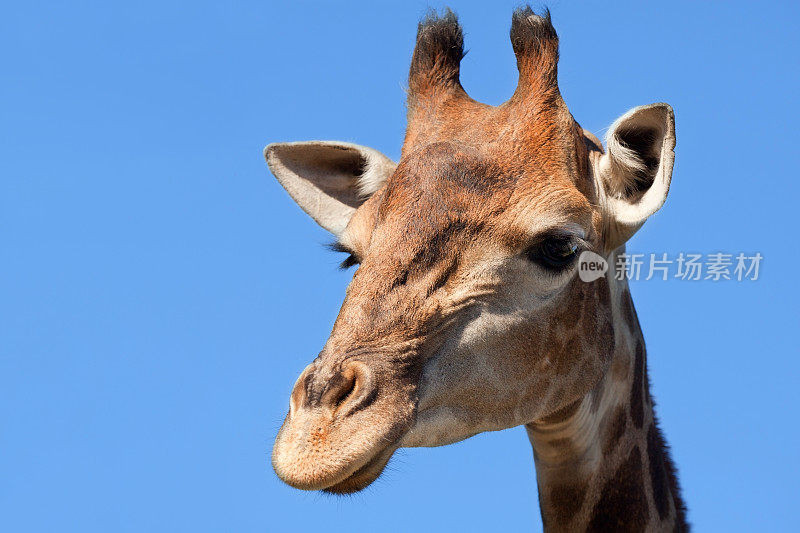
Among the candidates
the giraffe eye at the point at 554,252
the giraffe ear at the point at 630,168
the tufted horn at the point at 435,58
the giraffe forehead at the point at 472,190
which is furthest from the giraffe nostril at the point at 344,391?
the tufted horn at the point at 435,58

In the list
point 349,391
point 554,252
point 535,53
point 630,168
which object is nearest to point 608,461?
point 554,252

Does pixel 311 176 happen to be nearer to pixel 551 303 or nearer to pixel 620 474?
pixel 551 303

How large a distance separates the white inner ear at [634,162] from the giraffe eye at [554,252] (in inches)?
25.3

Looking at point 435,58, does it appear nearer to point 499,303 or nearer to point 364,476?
point 499,303

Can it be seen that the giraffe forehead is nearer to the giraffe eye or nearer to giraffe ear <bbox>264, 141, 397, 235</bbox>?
the giraffe eye

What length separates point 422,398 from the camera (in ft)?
17.0

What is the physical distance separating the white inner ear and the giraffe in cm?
1

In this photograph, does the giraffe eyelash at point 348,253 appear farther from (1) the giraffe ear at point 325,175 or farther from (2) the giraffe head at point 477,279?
(1) the giraffe ear at point 325,175

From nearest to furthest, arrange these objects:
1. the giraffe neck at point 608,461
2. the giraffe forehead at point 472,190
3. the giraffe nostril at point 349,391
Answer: the giraffe nostril at point 349,391, the giraffe forehead at point 472,190, the giraffe neck at point 608,461

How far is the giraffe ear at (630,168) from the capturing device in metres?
6.25

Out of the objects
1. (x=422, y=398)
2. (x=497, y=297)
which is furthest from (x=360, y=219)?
(x=422, y=398)

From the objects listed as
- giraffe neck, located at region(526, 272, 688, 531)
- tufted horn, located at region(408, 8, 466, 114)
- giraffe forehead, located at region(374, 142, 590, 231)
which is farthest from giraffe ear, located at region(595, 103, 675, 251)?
tufted horn, located at region(408, 8, 466, 114)

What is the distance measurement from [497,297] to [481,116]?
68.4 inches

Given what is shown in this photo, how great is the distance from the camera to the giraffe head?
188 inches
